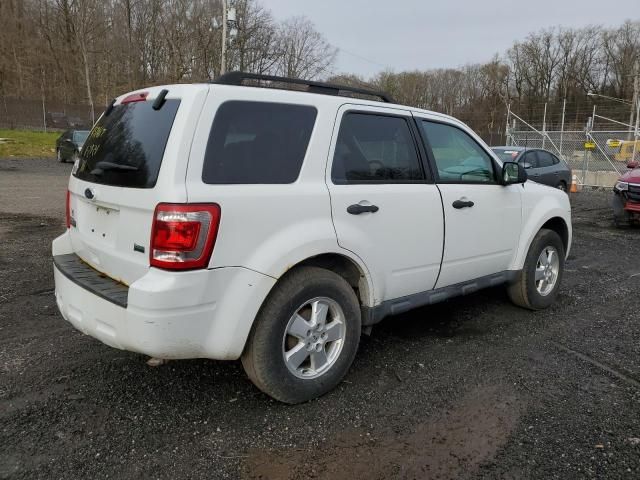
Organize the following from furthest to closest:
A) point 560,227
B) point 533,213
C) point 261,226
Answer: point 560,227
point 533,213
point 261,226

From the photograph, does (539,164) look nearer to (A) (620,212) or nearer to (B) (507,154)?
(B) (507,154)

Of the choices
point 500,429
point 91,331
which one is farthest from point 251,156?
point 500,429

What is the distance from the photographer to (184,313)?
2.56 m

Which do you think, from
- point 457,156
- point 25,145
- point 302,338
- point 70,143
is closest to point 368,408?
point 302,338

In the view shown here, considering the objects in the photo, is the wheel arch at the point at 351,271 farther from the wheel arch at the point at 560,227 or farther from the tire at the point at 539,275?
the wheel arch at the point at 560,227

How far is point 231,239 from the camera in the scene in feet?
8.68

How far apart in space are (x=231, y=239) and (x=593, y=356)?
2.96m

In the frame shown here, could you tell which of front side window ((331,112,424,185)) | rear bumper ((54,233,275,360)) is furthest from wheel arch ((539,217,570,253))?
rear bumper ((54,233,275,360))

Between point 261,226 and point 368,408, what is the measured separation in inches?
51.1

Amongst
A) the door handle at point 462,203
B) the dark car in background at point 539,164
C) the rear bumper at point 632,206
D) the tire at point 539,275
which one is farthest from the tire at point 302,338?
the dark car in background at point 539,164

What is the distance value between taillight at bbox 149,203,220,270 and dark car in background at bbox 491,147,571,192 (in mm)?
10467

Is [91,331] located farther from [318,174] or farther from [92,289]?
[318,174]

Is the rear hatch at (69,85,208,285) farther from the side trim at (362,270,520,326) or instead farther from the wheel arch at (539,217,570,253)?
the wheel arch at (539,217,570,253)

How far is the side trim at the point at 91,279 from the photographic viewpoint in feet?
9.03
